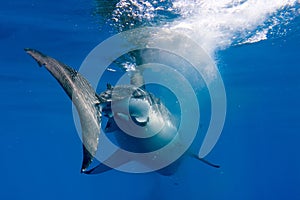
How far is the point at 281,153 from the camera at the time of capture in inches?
3000

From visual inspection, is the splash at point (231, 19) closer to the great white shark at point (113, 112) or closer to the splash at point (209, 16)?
the splash at point (209, 16)

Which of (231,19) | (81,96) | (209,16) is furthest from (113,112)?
(231,19)

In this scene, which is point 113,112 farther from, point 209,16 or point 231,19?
point 231,19

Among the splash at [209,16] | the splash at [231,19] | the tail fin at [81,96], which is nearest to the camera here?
the tail fin at [81,96]

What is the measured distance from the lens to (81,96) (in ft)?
10.4

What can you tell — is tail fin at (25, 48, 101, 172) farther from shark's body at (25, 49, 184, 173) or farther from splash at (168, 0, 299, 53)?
splash at (168, 0, 299, 53)

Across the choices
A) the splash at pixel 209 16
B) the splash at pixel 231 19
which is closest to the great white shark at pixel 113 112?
the splash at pixel 209 16

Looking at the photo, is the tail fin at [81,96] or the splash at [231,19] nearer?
the tail fin at [81,96]

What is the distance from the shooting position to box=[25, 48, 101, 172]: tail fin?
2957 mm

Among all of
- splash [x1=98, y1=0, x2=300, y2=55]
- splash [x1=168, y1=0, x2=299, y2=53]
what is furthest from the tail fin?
splash [x1=168, y1=0, x2=299, y2=53]

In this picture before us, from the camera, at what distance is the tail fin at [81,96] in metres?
2.96

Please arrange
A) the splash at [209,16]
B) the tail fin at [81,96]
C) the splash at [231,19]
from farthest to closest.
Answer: the splash at [231,19] < the splash at [209,16] < the tail fin at [81,96]

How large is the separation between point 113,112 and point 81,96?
5.20ft

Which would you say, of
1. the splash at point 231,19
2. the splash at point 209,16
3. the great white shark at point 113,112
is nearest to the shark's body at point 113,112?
the great white shark at point 113,112
